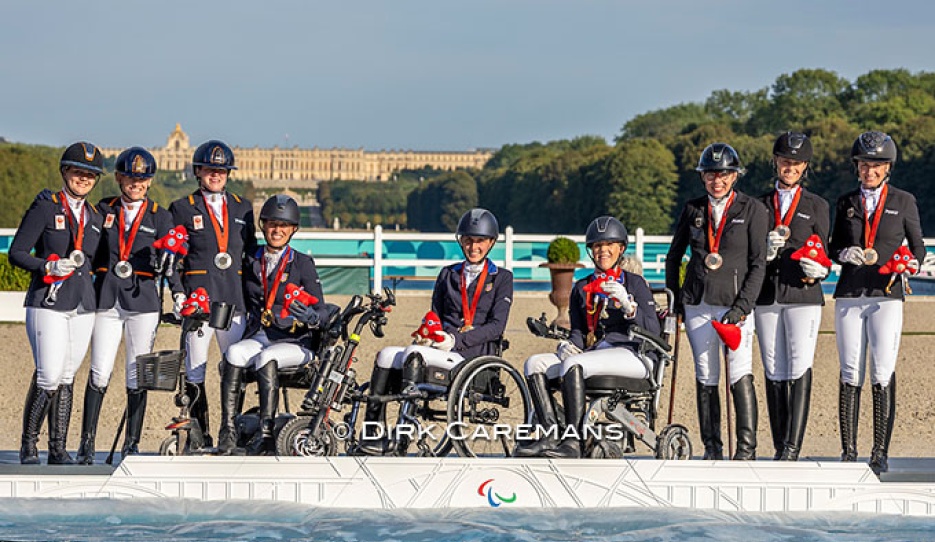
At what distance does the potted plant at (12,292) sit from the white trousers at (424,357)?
44.4ft

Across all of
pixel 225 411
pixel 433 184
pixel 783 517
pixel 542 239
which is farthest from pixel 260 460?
pixel 433 184

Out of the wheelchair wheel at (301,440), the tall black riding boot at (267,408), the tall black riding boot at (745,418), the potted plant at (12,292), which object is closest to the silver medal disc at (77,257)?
the tall black riding boot at (267,408)

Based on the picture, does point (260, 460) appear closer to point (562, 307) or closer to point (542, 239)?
point (562, 307)

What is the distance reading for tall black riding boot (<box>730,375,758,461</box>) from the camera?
29.0ft

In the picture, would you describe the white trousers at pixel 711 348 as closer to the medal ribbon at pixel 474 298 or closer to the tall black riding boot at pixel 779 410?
the tall black riding boot at pixel 779 410

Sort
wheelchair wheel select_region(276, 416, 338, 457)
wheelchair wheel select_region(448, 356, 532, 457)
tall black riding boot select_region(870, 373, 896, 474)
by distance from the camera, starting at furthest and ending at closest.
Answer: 1. tall black riding boot select_region(870, 373, 896, 474)
2. wheelchair wheel select_region(276, 416, 338, 457)
3. wheelchair wheel select_region(448, 356, 532, 457)

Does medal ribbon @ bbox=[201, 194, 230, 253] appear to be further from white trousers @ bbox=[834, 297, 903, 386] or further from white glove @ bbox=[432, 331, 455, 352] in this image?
white trousers @ bbox=[834, 297, 903, 386]

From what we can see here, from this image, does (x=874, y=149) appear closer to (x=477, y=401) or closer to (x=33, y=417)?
(x=477, y=401)

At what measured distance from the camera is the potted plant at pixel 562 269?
21.7m

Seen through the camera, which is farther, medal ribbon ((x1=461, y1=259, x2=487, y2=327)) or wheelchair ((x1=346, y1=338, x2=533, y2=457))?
medal ribbon ((x1=461, y1=259, x2=487, y2=327))

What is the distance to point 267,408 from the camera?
8.74m

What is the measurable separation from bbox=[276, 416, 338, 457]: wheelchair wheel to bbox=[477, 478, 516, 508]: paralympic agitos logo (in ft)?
3.09

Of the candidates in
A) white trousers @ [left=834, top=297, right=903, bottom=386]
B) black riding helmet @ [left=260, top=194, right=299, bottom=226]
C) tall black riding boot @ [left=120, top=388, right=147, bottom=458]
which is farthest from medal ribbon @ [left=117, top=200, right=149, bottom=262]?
white trousers @ [left=834, top=297, right=903, bottom=386]

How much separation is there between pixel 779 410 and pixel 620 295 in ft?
4.03
